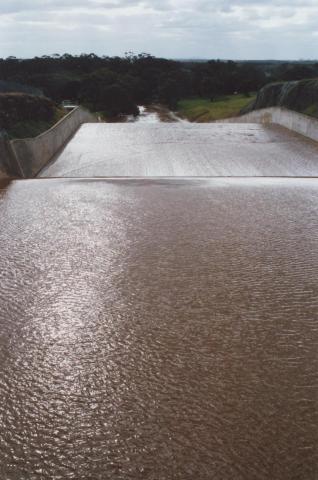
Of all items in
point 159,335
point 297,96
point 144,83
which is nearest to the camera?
point 159,335

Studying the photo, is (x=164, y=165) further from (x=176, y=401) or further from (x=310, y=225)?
(x=176, y=401)

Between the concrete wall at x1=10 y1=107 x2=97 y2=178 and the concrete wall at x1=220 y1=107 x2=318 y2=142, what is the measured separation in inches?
267

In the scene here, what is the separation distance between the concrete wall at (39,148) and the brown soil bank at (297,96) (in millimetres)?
7830

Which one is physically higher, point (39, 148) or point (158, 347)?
point (158, 347)

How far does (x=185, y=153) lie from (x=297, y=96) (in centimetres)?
938

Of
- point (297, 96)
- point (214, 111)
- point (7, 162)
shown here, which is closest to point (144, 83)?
point (214, 111)

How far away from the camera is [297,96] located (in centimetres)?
1998


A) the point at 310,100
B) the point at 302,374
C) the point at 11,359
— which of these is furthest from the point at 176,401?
A: the point at 310,100

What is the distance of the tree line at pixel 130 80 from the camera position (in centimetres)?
3756

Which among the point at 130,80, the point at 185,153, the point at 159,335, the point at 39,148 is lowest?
the point at 130,80

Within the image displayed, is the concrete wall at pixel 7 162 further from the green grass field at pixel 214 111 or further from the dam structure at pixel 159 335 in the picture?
the green grass field at pixel 214 111

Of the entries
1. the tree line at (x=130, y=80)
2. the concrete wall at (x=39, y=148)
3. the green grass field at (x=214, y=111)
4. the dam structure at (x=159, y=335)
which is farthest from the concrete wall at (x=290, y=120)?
the tree line at (x=130, y=80)

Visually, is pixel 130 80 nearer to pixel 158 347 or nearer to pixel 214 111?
pixel 214 111

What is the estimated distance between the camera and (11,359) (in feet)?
11.5
